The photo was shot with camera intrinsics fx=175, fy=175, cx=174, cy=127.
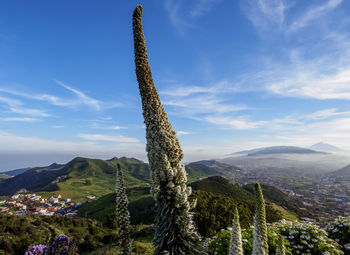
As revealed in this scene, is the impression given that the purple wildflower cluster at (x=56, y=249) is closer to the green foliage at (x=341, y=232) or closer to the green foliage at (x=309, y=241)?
the green foliage at (x=309, y=241)

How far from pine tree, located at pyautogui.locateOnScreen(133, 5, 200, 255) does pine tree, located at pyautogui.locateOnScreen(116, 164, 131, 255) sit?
3.63 feet

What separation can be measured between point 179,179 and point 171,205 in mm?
626

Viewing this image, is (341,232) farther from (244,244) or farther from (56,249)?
(56,249)

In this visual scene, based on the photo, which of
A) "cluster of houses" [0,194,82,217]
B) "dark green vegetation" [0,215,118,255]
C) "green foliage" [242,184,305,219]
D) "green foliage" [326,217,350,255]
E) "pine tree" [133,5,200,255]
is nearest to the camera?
"pine tree" [133,5,200,255]

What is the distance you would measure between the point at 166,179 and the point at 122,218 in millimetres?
2132

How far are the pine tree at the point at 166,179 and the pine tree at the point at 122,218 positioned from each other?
111 centimetres

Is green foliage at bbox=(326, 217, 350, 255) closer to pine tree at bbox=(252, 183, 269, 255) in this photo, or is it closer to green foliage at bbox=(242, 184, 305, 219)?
pine tree at bbox=(252, 183, 269, 255)

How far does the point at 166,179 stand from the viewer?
4070 millimetres

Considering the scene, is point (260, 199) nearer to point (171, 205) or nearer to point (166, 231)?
point (171, 205)

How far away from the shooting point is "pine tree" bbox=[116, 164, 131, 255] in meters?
4.78

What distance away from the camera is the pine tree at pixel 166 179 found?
403 cm

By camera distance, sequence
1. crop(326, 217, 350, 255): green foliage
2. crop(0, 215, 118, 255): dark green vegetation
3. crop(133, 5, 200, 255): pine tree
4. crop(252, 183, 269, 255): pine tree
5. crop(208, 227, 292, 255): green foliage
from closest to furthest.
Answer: crop(252, 183, 269, 255): pine tree → crop(133, 5, 200, 255): pine tree → crop(208, 227, 292, 255): green foliage → crop(326, 217, 350, 255): green foliage → crop(0, 215, 118, 255): dark green vegetation

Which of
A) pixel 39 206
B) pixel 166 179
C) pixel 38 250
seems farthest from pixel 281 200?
pixel 39 206

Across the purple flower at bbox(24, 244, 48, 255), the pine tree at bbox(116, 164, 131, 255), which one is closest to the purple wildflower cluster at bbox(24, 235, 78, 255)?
the purple flower at bbox(24, 244, 48, 255)
